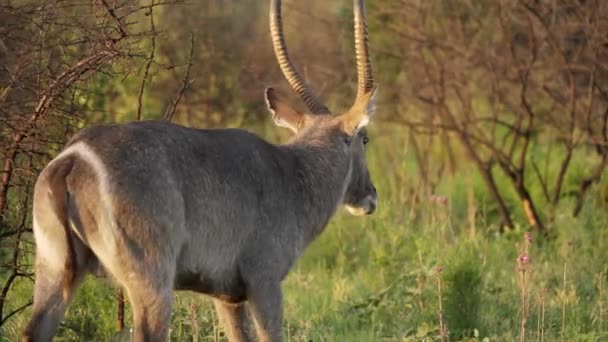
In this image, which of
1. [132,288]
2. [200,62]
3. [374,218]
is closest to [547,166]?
[374,218]

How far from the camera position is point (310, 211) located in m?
6.37

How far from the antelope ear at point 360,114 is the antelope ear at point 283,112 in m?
0.34

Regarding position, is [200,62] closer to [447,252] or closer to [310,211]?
[447,252]

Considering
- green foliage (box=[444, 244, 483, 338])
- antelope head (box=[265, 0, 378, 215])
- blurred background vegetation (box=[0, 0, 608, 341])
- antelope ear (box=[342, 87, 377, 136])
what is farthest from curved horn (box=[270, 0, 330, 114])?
green foliage (box=[444, 244, 483, 338])

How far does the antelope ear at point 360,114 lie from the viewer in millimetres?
6613

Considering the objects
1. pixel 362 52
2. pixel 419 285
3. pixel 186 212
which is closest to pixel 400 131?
pixel 419 285

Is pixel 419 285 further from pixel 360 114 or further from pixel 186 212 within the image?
pixel 186 212

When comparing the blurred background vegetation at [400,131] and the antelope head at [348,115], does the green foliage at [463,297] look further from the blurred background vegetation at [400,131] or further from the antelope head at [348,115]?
the antelope head at [348,115]

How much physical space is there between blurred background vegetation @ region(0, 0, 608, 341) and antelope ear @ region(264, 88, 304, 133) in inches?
18.9

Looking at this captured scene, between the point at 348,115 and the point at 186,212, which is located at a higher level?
the point at 348,115

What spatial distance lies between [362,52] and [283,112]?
0.65 metres

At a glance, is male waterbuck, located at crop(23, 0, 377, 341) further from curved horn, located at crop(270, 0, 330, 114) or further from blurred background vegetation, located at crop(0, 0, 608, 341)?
blurred background vegetation, located at crop(0, 0, 608, 341)

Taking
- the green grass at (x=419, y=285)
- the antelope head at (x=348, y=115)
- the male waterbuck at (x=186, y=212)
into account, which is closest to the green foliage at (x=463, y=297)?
the green grass at (x=419, y=285)

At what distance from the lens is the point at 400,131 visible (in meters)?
13.4
